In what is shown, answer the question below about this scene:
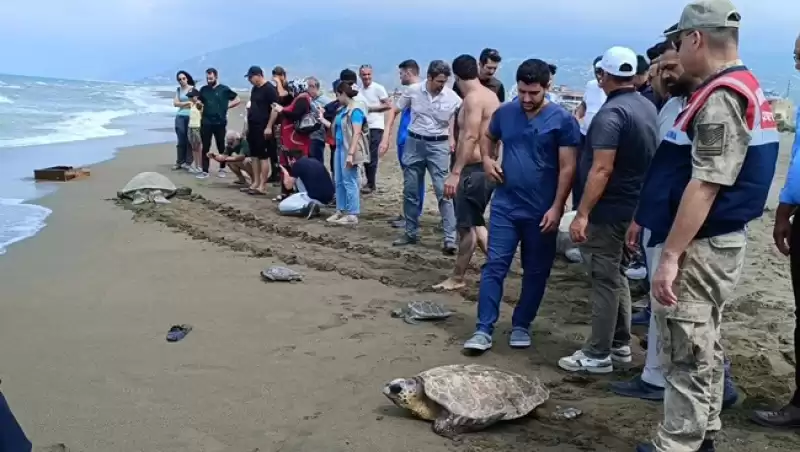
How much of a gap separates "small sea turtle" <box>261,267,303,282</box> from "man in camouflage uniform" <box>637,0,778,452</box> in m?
3.44

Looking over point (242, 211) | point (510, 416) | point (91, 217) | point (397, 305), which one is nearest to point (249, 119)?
point (242, 211)

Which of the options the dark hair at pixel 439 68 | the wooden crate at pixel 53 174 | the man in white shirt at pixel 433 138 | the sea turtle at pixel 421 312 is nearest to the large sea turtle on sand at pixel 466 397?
the sea turtle at pixel 421 312

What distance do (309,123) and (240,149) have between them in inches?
69.9

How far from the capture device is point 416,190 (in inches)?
263

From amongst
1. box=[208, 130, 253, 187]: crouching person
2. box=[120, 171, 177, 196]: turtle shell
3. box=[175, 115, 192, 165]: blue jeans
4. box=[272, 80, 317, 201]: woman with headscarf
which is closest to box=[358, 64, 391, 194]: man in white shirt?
box=[272, 80, 317, 201]: woman with headscarf

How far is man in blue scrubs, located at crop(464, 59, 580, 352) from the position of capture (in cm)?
398

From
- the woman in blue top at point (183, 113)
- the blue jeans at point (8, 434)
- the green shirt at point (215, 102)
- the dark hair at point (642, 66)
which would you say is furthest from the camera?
the woman in blue top at point (183, 113)

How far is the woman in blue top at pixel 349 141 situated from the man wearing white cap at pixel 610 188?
3.86m

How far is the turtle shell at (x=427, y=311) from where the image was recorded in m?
4.71

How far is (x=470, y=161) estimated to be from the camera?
5336 millimetres

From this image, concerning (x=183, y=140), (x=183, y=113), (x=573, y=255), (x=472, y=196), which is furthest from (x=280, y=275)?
(x=183, y=140)

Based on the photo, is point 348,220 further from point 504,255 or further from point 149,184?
point 504,255

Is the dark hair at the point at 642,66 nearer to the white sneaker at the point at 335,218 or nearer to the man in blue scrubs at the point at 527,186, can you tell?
the man in blue scrubs at the point at 527,186

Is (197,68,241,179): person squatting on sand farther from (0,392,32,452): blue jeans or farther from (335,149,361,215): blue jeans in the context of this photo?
(0,392,32,452): blue jeans
